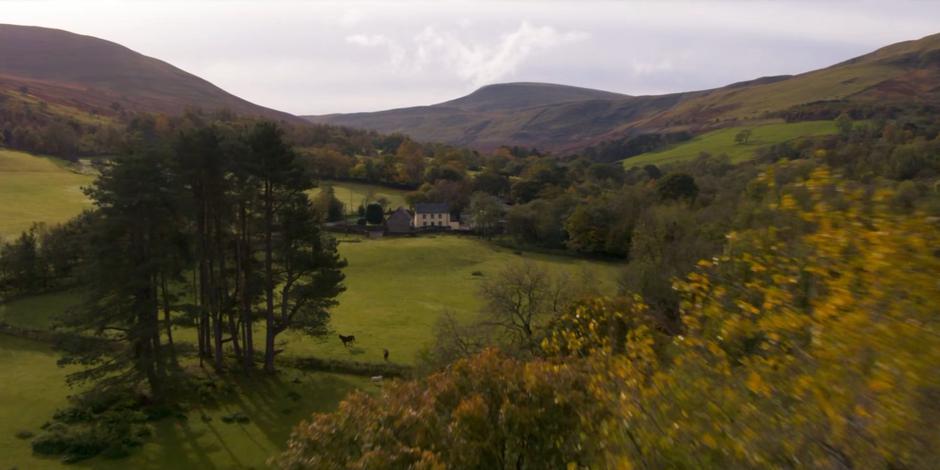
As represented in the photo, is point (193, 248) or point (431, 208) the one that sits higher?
point (193, 248)

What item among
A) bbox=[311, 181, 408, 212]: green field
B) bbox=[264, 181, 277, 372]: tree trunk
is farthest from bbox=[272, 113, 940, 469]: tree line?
bbox=[311, 181, 408, 212]: green field

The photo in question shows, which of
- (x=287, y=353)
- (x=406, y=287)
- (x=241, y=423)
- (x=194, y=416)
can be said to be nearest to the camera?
(x=241, y=423)

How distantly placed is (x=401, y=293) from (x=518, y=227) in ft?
94.6

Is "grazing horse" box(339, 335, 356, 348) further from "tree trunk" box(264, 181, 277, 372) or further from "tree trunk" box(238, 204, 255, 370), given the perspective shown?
"tree trunk" box(238, 204, 255, 370)

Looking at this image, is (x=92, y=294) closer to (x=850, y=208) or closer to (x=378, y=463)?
(x=378, y=463)

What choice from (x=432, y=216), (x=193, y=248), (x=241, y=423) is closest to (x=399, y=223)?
(x=432, y=216)

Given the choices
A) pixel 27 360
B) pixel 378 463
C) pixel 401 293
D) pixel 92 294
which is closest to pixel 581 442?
pixel 378 463

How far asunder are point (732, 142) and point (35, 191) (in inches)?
5118

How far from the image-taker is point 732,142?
133000mm

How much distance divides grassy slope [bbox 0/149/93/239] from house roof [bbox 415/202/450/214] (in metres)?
40.8

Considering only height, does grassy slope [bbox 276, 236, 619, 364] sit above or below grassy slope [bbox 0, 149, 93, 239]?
below

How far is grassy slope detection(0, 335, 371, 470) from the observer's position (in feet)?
68.4

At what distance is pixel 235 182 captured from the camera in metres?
29.4

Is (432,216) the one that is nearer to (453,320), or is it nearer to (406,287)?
(406,287)
